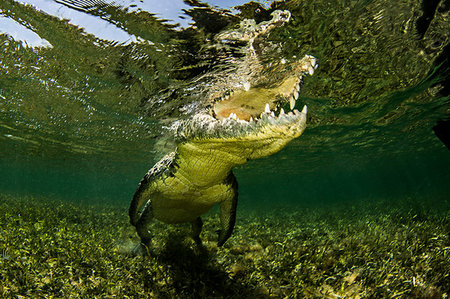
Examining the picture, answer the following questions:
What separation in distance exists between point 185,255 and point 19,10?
6.19m

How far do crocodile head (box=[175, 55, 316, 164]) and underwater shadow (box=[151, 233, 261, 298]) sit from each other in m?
1.85

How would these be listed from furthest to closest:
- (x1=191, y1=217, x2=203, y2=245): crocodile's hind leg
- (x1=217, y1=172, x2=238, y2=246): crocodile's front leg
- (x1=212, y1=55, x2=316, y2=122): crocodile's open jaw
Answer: (x1=191, y1=217, x2=203, y2=245): crocodile's hind leg < (x1=217, y1=172, x2=238, y2=246): crocodile's front leg < (x1=212, y1=55, x2=316, y2=122): crocodile's open jaw

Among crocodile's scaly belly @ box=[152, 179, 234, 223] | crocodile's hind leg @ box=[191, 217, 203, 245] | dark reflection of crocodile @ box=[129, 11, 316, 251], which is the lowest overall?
crocodile's hind leg @ box=[191, 217, 203, 245]

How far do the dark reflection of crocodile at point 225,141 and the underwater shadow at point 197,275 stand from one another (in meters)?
0.67

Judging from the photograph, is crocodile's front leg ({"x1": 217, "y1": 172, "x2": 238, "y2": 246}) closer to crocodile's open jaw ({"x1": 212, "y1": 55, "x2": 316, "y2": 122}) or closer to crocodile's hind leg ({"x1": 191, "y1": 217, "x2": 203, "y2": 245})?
crocodile's hind leg ({"x1": 191, "y1": 217, "x2": 203, "y2": 245})

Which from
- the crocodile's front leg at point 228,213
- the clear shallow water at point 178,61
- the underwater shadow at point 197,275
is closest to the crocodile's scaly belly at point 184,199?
the crocodile's front leg at point 228,213

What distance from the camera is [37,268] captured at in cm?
331

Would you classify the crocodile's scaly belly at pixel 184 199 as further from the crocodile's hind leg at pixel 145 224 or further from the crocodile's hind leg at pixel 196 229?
the crocodile's hind leg at pixel 196 229

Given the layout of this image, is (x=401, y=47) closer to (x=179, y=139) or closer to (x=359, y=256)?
(x=359, y=256)

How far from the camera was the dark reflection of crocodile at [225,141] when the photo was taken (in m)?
2.46

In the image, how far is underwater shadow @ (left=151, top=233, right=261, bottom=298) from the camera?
3.24 meters

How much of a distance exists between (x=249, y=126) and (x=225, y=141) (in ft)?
1.54

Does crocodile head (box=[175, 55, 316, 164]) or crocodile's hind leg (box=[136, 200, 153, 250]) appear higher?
crocodile head (box=[175, 55, 316, 164])

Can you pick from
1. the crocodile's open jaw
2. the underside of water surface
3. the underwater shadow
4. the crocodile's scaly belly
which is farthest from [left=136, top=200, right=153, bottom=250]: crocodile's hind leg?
the crocodile's open jaw
